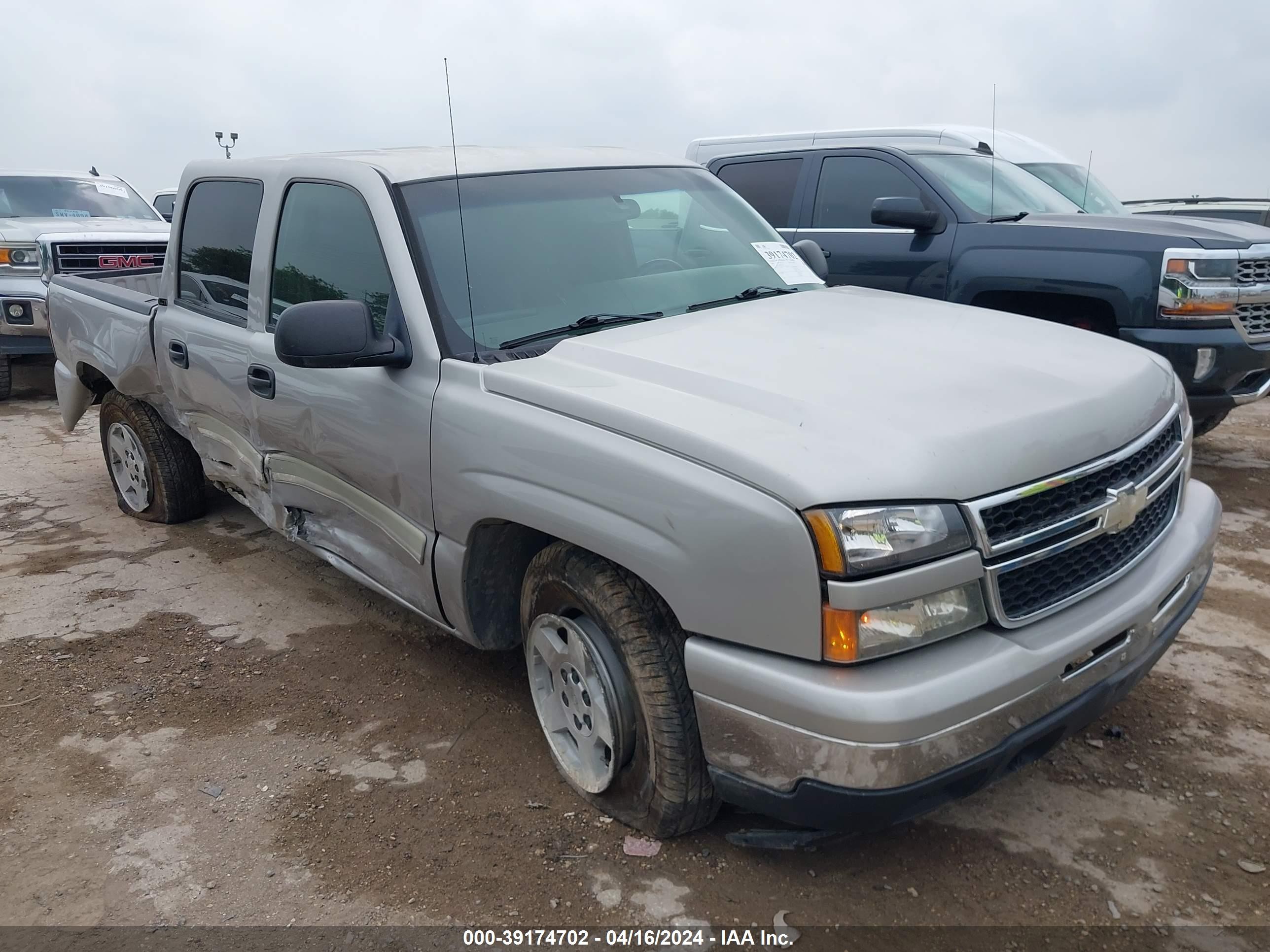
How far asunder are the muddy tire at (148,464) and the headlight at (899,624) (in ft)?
13.0

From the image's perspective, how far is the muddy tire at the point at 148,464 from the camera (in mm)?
5195

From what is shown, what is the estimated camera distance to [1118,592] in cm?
252

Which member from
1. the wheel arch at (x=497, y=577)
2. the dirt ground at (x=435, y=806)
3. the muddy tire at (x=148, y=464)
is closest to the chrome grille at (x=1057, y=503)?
the dirt ground at (x=435, y=806)

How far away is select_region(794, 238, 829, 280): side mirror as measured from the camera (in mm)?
4138

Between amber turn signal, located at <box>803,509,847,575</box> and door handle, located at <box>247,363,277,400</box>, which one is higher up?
door handle, located at <box>247,363,277,400</box>

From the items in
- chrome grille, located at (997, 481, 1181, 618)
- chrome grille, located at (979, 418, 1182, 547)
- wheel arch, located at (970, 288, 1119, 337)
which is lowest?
chrome grille, located at (997, 481, 1181, 618)

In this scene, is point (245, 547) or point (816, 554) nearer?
point (816, 554)

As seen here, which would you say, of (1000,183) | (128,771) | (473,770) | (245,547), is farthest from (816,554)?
(1000,183)

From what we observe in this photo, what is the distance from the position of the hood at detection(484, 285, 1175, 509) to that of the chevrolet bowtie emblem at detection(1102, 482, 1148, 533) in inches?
4.3

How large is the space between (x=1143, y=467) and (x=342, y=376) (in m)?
2.36

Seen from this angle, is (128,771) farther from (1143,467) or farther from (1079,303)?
(1079,303)

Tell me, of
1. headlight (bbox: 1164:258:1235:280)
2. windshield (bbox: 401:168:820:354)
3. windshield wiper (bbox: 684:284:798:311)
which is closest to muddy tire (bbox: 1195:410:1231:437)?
headlight (bbox: 1164:258:1235:280)

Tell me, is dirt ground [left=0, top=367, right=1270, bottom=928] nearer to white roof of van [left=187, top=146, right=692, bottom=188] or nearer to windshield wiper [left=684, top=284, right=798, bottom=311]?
windshield wiper [left=684, top=284, right=798, bottom=311]

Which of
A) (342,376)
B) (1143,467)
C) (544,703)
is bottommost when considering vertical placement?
(544,703)
